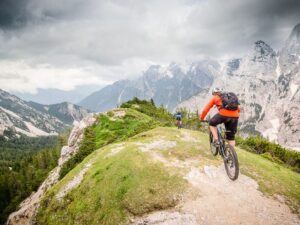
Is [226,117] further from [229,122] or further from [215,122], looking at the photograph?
[215,122]

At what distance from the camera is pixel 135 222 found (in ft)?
43.6

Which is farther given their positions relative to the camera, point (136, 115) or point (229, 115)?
point (136, 115)

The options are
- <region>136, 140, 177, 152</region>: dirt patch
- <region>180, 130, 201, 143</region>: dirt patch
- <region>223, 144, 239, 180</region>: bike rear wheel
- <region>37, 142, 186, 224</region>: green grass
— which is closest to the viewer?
<region>37, 142, 186, 224</region>: green grass

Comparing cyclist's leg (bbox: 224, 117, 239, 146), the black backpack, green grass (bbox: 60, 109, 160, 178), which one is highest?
the black backpack

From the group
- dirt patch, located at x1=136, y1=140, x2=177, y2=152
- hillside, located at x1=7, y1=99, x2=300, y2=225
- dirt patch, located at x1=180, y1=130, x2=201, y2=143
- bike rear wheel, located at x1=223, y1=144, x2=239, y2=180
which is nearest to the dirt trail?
hillside, located at x1=7, y1=99, x2=300, y2=225

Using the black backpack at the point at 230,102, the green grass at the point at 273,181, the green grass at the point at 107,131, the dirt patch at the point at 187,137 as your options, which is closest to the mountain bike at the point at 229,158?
the green grass at the point at 273,181

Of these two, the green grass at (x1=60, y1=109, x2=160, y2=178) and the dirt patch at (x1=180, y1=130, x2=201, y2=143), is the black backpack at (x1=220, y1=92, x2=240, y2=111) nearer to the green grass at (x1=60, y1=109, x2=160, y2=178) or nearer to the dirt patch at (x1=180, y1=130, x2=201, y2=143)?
the dirt patch at (x1=180, y1=130, x2=201, y2=143)

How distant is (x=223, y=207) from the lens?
12.4 metres

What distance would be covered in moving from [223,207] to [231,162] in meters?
3.30

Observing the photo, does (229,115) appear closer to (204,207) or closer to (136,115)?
(204,207)

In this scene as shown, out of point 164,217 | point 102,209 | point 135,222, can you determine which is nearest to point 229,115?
point 164,217

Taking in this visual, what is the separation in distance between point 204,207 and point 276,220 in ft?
10.8

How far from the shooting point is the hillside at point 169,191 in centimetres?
1243

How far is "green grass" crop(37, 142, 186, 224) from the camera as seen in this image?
46.3ft
